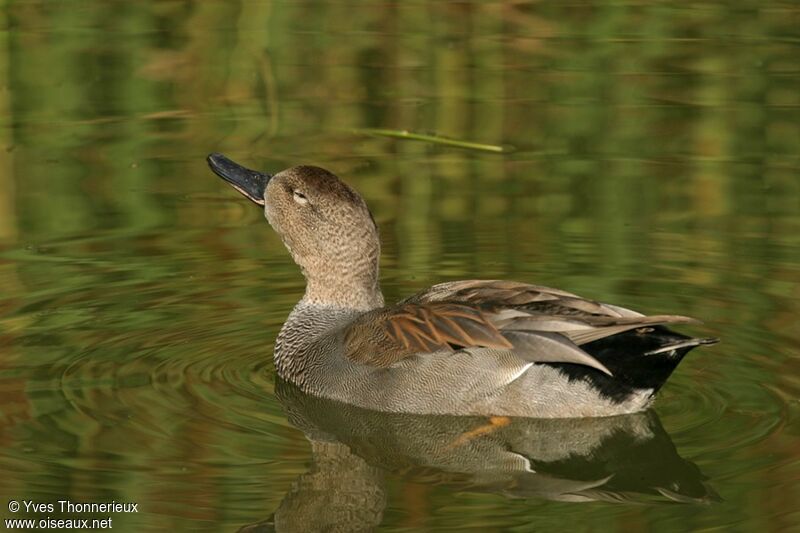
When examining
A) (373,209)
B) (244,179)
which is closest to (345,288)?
(244,179)

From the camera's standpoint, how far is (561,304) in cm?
671

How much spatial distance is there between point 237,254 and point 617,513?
3.72 metres

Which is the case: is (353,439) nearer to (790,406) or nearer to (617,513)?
(617,513)


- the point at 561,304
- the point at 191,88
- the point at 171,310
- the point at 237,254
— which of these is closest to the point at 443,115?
the point at 191,88

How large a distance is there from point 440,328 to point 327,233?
1064mm

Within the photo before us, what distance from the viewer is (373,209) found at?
383 inches

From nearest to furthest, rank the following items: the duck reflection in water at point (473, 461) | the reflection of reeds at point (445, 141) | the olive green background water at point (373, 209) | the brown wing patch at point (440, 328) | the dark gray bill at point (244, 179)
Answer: the duck reflection in water at point (473, 461)
the olive green background water at point (373, 209)
the brown wing patch at point (440, 328)
the dark gray bill at point (244, 179)
the reflection of reeds at point (445, 141)

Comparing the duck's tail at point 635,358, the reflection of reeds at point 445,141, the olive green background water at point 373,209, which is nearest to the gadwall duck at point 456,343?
the duck's tail at point 635,358

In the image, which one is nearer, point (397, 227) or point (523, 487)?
point (523, 487)

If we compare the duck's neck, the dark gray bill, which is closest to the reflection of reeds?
the dark gray bill

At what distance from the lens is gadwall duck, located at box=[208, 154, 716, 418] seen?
21.1 feet

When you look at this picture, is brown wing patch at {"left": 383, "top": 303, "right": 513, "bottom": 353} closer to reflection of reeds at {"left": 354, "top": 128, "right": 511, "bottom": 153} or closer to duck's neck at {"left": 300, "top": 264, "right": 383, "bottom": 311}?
duck's neck at {"left": 300, "top": 264, "right": 383, "bottom": 311}

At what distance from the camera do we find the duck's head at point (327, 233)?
7.53 m

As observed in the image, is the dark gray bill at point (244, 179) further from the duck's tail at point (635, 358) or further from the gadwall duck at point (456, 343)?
the duck's tail at point (635, 358)
